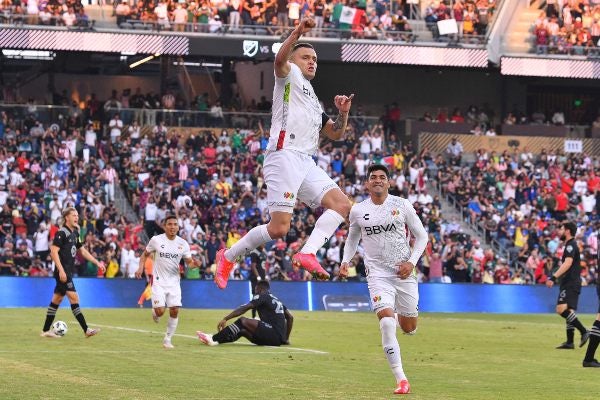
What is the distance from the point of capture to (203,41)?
150 feet

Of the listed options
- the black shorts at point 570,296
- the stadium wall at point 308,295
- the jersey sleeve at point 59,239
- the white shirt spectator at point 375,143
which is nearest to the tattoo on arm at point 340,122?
the jersey sleeve at point 59,239

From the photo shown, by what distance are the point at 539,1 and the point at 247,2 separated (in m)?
12.7

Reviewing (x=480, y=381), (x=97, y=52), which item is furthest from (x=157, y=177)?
(x=480, y=381)

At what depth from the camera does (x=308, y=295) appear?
35562 mm

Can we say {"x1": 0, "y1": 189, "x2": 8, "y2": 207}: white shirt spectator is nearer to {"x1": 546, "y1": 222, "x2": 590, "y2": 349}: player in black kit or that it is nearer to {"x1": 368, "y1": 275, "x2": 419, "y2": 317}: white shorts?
{"x1": 546, "y1": 222, "x2": 590, "y2": 349}: player in black kit

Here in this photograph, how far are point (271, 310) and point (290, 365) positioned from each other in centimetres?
357

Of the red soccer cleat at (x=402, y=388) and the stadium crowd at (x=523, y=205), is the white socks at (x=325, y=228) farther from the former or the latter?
the stadium crowd at (x=523, y=205)

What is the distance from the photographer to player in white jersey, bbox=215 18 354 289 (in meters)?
12.6

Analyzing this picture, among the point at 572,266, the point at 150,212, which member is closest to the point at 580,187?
the point at 150,212

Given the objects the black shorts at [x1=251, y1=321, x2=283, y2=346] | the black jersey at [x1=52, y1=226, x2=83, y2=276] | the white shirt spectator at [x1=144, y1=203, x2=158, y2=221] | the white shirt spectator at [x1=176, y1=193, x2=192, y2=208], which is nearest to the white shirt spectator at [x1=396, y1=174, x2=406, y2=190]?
the white shirt spectator at [x1=176, y1=193, x2=192, y2=208]

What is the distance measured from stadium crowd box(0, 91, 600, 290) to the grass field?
32.4 ft

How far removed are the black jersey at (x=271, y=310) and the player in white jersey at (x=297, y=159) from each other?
25.1 ft

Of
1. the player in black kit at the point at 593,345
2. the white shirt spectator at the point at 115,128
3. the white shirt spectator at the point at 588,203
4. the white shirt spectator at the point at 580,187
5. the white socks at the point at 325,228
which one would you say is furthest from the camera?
the white shirt spectator at the point at 580,187

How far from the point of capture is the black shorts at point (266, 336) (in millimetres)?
20672
